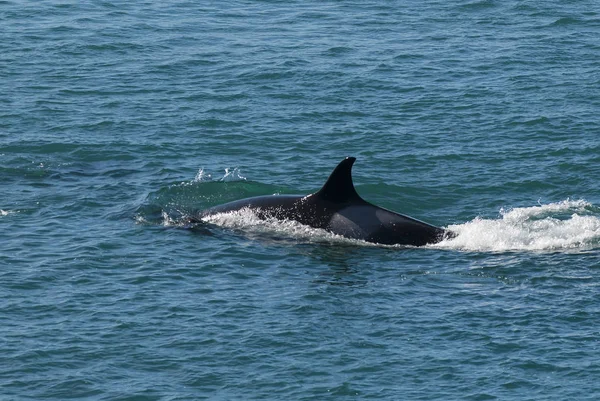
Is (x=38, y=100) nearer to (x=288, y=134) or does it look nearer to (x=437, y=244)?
(x=288, y=134)

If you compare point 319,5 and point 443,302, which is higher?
point 319,5

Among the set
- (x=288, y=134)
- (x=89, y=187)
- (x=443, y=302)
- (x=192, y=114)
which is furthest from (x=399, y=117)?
(x=443, y=302)

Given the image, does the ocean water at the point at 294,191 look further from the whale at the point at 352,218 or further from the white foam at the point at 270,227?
the whale at the point at 352,218

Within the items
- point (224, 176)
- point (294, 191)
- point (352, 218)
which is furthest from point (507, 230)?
point (224, 176)

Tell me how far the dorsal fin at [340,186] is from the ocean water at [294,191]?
3.29 ft

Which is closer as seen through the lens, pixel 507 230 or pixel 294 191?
pixel 507 230

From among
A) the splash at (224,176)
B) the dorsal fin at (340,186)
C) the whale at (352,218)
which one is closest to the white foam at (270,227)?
the whale at (352,218)

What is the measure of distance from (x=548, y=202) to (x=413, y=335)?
399 inches

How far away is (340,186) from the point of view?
91.9 feet

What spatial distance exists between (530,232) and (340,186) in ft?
15.2

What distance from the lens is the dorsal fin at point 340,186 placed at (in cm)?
2747

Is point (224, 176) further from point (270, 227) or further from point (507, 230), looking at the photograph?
point (507, 230)

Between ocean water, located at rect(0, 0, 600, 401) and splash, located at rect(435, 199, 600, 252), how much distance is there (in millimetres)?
72

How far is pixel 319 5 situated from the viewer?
5453 centimetres
